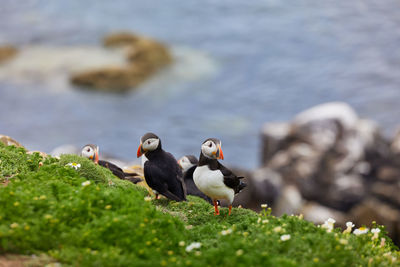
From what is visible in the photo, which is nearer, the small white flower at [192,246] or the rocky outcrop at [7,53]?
the small white flower at [192,246]

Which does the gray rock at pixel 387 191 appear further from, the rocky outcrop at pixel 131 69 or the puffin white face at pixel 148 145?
the rocky outcrop at pixel 131 69

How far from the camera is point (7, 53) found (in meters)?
39.8

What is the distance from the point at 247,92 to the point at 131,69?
8.69m

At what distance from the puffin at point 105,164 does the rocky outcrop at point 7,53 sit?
103 ft

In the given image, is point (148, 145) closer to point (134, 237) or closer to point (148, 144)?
point (148, 144)

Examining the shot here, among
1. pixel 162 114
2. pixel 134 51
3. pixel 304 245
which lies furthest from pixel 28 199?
pixel 134 51

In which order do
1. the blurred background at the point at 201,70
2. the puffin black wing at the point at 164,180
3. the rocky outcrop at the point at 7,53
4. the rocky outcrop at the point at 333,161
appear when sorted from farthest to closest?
the rocky outcrop at the point at 7,53 < the blurred background at the point at 201,70 < the rocky outcrop at the point at 333,161 < the puffin black wing at the point at 164,180

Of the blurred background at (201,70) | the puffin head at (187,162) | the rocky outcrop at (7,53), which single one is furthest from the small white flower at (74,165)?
the rocky outcrop at (7,53)

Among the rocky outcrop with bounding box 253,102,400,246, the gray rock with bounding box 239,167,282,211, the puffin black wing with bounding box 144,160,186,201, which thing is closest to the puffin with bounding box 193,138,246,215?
the puffin black wing with bounding box 144,160,186,201

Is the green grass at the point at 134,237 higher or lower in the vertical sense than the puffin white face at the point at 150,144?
lower

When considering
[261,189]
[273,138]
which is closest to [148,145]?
[261,189]

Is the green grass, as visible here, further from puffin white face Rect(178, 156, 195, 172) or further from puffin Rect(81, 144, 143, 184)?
puffin white face Rect(178, 156, 195, 172)

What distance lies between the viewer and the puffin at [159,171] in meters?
8.84

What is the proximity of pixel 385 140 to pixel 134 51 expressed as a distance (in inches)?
766
